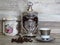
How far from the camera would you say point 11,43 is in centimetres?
125

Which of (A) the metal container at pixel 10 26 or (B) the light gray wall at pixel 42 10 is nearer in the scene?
(A) the metal container at pixel 10 26

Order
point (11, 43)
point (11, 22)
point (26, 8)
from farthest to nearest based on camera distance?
point (26, 8) < point (11, 22) < point (11, 43)

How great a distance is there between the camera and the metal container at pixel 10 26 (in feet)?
4.93

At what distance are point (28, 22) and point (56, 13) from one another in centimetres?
31

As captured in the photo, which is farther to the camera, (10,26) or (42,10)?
(42,10)

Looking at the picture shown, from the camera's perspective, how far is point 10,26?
4.92ft

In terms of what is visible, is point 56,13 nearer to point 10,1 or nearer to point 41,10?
point 41,10

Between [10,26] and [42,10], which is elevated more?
[42,10]

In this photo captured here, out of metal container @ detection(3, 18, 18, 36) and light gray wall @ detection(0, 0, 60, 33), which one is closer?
metal container @ detection(3, 18, 18, 36)

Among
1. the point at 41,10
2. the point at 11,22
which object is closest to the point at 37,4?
the point at 41,10

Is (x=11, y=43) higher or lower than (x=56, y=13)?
lower

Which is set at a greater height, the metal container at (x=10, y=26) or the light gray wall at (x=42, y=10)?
the light gray wall at (x=42, y=10)

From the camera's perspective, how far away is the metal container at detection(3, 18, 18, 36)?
150 cm

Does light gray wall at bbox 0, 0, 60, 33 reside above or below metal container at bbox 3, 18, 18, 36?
above
